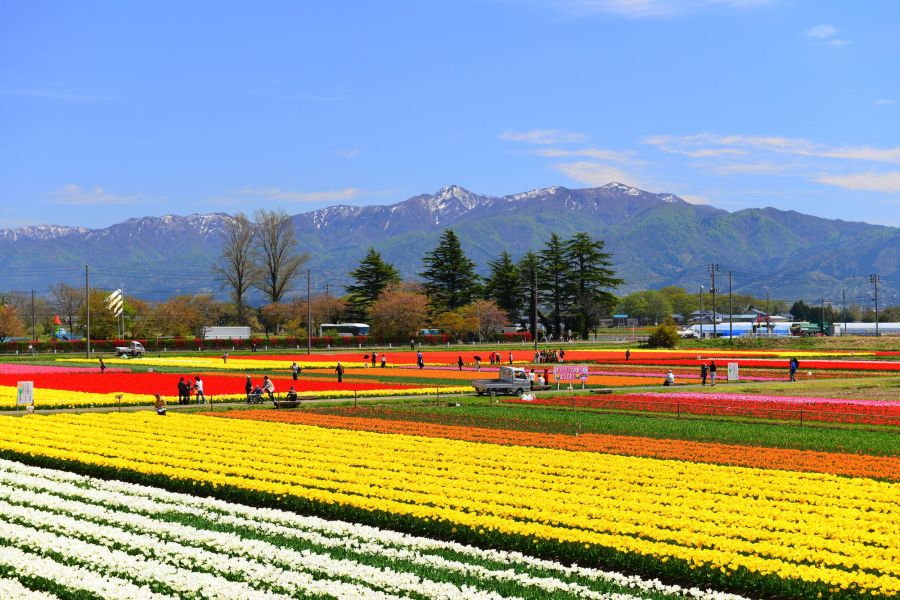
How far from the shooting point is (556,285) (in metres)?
167

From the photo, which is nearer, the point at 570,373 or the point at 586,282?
the point at 570,373

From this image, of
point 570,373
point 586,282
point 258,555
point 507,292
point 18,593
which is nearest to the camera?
point 18,593

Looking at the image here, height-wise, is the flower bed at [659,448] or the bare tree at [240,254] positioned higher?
the bare tree at [240,254]

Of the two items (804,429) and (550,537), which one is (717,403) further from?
(550,537)

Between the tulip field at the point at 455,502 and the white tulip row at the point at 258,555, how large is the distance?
6cm

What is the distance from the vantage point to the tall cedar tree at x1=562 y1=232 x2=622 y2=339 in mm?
163375

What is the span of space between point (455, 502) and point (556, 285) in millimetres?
145722

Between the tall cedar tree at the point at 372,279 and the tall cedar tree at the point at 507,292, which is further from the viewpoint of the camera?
the tall cedar tree at the point at 507,292

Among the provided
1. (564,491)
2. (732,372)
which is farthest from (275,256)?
(564,491)

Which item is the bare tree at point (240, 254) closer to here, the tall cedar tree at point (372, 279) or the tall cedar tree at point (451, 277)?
the tall cedar tree at point (372, 279)

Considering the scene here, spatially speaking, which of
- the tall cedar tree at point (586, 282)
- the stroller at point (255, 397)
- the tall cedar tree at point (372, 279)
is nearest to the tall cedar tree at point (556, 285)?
the tall cedar tree at point (586, 282)

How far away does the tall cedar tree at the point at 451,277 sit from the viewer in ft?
559

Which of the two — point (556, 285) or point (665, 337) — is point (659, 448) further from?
point (556, 285)

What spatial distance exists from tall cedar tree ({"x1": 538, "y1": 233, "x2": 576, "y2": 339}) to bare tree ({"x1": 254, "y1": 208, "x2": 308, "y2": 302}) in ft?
125
